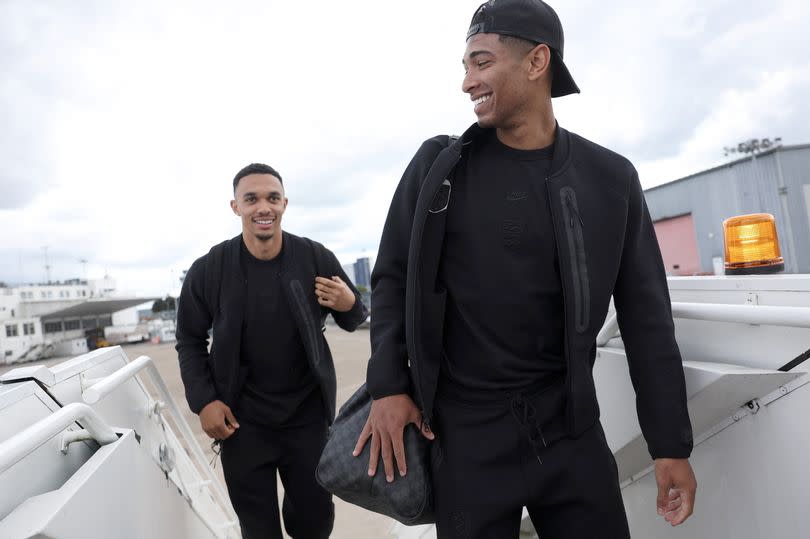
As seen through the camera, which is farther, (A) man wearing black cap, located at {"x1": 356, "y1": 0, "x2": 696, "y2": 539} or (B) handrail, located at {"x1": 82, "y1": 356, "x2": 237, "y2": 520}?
(B) handrail, located at {"x1": 82, "y1": 356, "x2": 237, "y2": 520}

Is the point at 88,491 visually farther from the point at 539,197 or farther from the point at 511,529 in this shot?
the point at 539,197

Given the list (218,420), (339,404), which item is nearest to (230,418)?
(218,420)

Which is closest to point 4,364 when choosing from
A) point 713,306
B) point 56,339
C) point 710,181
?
point 56,339

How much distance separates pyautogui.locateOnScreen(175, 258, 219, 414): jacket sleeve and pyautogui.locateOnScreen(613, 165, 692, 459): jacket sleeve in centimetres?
185

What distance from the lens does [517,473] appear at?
50.8 inches

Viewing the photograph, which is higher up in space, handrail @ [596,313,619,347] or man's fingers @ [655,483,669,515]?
handrail @ [596,313,619,347]

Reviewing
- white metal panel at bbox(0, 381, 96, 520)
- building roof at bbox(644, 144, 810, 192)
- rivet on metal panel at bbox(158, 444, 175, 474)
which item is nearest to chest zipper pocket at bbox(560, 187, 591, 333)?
white metal panel at bbox(0, 381, 96, 520)

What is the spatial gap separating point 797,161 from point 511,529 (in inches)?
660

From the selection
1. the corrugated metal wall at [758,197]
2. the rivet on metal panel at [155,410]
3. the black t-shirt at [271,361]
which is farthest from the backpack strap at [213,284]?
the corrugated metal wall at [758,197]

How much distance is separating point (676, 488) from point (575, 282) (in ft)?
2.03

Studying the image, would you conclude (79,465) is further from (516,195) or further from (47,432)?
(516,195)

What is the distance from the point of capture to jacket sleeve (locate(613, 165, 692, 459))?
53.1 inches

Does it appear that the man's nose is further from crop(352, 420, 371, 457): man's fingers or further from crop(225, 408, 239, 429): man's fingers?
crop(225, 408, 239, 429): man's fingers

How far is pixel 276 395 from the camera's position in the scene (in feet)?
8.10
